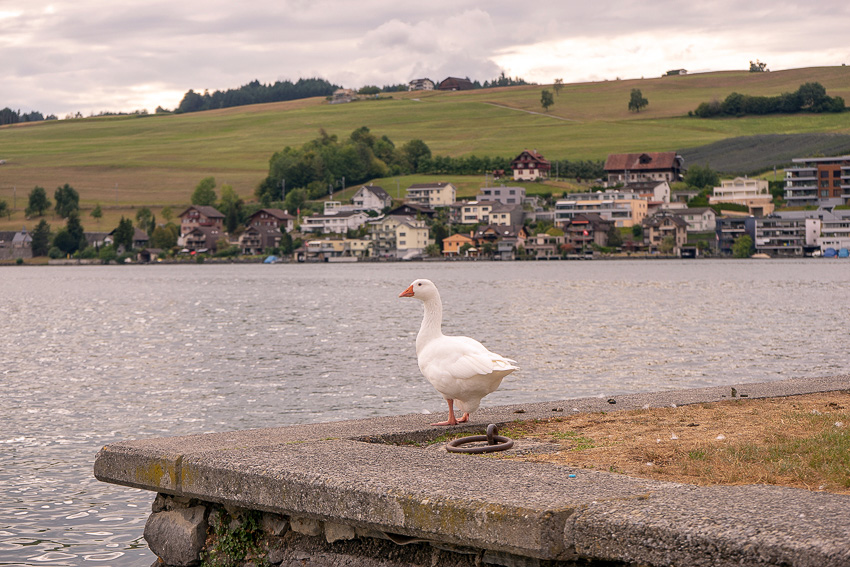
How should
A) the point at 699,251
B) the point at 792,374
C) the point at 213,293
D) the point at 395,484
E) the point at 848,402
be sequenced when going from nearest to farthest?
the point at 395,484, the point at 848,402, the point at 792,374, the point at 213,293, the point at 699,251

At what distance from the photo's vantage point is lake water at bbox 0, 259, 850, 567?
14.3 meters

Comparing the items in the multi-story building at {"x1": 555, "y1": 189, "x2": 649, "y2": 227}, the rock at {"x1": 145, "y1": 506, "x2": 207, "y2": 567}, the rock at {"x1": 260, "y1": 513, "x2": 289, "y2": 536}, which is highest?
the multi-story building at {"x1": 555, "y1": 189, "x2": 649, "y2": 227}

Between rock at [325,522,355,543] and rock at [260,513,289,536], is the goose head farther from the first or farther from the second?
rock at [325,522,355,543]

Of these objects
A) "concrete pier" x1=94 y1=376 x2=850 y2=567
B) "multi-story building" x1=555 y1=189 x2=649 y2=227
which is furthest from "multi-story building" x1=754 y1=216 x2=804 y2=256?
"concrete pier" x1=94 y1=376 x2=850 y2=567

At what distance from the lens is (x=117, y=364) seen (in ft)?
119

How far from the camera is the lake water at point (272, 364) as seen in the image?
46.9ft

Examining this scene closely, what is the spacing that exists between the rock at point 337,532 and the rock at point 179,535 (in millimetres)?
1520

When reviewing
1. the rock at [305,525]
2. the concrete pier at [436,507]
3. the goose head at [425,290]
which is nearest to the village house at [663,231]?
the goose head at [425,290]

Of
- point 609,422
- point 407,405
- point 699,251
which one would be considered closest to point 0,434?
point 407,405

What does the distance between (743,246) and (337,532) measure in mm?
186848

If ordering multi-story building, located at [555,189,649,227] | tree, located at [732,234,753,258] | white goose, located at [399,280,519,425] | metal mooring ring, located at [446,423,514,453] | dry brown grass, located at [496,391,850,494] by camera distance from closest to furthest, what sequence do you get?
dry brown grass, located at [496,391,850,494]
metal mooring ring, located at [446,423,514,453]
white goose, located at [399,280,519,425]
tree, located at [732,234,753,258]
multi-story building, located at [555,189,649,227]

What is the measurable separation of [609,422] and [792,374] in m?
19.8

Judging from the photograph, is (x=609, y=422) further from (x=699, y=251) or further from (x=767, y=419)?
(x=699, y=251)

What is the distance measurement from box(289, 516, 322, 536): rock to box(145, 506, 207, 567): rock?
112cm
